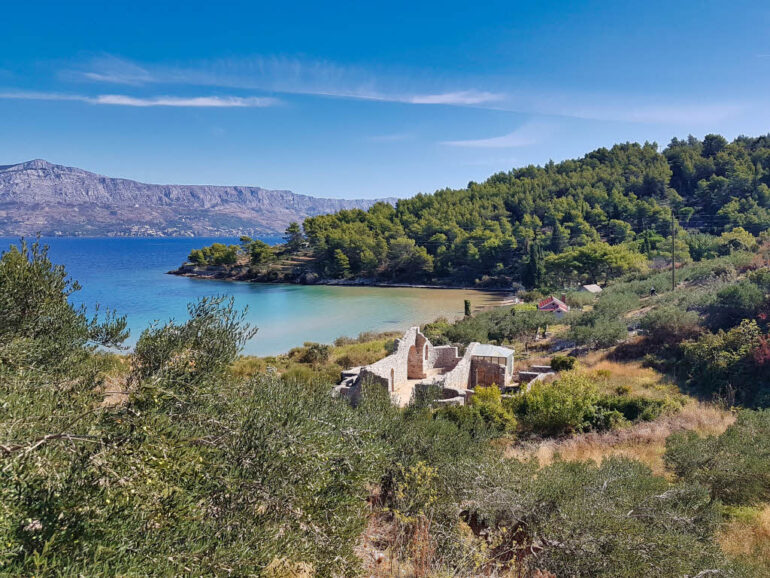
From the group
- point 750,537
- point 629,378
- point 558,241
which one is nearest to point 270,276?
point 558,241

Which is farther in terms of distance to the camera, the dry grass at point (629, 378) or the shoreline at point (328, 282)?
the shoreline at point (328, 282)

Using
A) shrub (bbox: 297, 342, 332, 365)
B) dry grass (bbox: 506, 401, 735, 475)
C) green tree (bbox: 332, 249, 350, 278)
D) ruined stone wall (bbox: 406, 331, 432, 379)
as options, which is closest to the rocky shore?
green tree (bbox: 332, 249, 350, 278)

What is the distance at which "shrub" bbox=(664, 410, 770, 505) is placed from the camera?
7.83 m

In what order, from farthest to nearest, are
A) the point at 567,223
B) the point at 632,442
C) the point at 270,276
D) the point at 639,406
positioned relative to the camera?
the point at 270,276, the point at 567,223, the point at 639,406, the point at 632,442

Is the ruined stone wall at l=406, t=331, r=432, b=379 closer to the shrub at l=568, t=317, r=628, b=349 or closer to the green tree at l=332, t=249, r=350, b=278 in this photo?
the shrub at l=568, t=317, r=628, b=349

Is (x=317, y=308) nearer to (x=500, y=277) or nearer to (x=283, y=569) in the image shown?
(x=500, y=277)

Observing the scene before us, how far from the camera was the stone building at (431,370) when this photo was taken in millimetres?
15727

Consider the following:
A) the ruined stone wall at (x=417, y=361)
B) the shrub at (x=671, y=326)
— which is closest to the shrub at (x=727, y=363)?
the shrub at (x=671, y=326)

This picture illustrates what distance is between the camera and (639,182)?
262 feet

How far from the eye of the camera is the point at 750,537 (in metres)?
6.88

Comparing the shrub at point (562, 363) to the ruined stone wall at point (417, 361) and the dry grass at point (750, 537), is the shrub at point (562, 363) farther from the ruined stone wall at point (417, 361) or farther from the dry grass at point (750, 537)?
the dry grass at point (750, 537)

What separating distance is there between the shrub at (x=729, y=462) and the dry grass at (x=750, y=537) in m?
0.32

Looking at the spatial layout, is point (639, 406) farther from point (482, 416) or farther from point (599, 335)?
point (599, 335)

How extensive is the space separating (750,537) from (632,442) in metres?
4.60
